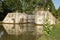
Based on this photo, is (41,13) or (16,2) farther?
(16,2)

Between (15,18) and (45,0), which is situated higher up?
(45,0)

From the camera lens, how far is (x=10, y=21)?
45.7 m

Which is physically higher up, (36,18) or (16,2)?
(16,2)

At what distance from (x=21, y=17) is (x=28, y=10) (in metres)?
8.87

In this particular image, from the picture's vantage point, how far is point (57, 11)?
60.0m

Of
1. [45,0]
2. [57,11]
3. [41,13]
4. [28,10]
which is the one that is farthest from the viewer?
[57,11]

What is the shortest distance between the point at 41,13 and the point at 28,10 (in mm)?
12387

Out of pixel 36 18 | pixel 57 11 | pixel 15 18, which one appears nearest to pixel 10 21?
pixel 15 18

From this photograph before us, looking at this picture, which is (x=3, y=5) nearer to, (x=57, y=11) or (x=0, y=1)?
(x=0, y=1)

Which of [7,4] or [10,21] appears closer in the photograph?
[10,21]

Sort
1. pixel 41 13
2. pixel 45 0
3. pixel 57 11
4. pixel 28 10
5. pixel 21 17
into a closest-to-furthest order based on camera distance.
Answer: pixel 41 13
pixel 21 17
pixel 45 0
pixel 28 10
pixel 57 11

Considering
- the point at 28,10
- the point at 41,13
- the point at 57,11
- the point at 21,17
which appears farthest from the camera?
the point at 57,11

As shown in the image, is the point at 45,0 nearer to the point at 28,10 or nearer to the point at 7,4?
the point at 28,10

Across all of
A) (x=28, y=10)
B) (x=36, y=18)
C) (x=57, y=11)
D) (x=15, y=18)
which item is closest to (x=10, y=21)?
(x=15, y=18)
